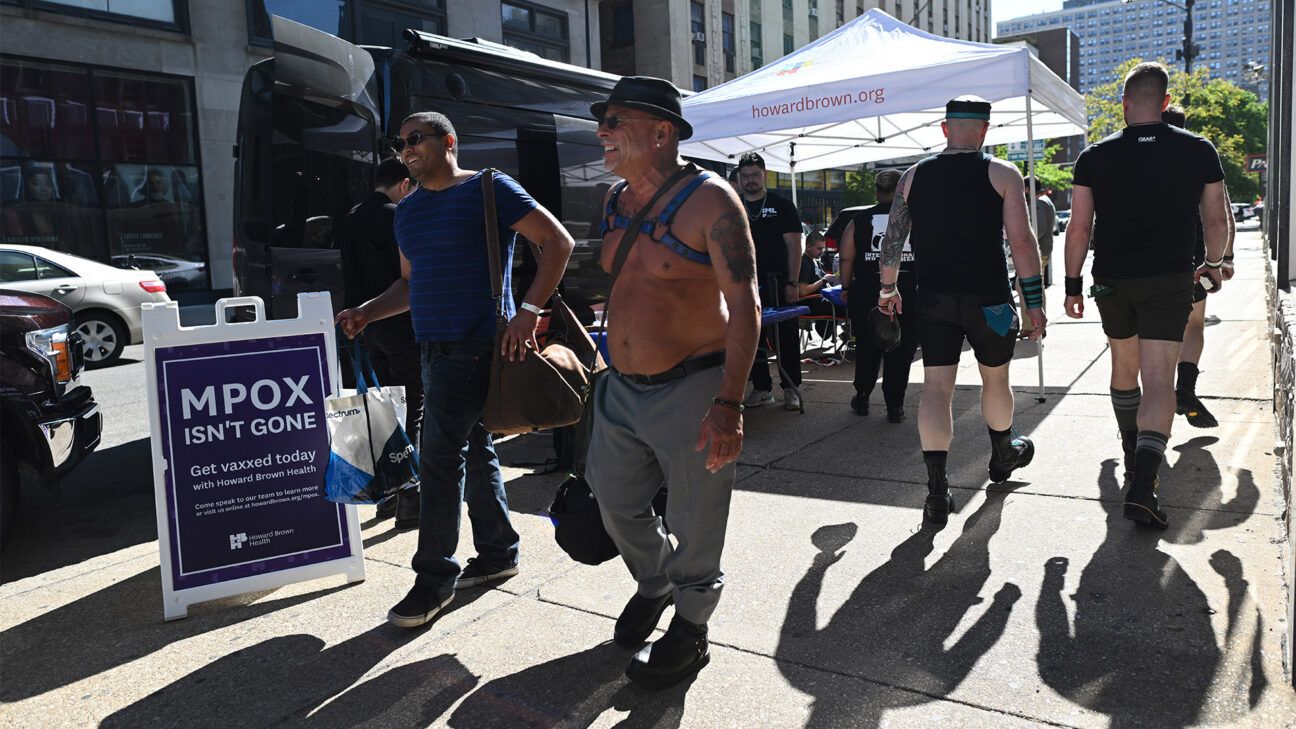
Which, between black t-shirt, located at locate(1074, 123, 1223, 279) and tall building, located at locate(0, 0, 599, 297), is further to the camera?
tall building, located at locate(0, 0, 599, 297)

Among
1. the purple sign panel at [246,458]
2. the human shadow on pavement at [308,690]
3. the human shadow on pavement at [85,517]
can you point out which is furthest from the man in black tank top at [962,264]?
the human shadow on pavement at [85,517]

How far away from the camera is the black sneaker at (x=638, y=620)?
3.18 metres

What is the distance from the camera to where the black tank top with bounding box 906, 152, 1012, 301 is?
14.5 feet

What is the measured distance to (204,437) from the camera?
3791 mm

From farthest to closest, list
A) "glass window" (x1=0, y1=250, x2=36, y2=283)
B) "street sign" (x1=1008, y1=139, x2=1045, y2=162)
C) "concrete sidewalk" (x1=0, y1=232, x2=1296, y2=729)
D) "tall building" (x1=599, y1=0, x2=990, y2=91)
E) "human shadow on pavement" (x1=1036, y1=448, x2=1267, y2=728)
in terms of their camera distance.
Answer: "tall building" (x1=599, y1=0, x2=990, y2=91) < "street sign" (x1=1008, y1=139, x2=1045, y2=162) < "glass window" (x1=0, y1=250, x2=36, y2=283) < "concrete sidewalk" (x1=0, y1=232, x2=1296, y2=729) < "human shadow on pavement" (x1=1036, y1=448, x2=1267, y2=728)

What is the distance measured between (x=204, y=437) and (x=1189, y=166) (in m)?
4.35

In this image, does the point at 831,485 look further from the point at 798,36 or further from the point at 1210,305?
the point at 798,36

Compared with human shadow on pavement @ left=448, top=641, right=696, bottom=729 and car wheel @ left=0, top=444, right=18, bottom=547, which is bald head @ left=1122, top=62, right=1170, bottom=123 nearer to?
human shadow on pavement @ left=448, top=641, right=696, bottom=729

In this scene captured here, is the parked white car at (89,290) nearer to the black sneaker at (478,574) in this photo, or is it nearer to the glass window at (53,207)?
the glass window at (53,207)

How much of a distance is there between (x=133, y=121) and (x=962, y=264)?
59.7 ft

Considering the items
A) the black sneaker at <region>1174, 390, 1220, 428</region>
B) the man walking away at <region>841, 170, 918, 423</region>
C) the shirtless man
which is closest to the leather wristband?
the shirtless man

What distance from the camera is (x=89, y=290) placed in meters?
11.9

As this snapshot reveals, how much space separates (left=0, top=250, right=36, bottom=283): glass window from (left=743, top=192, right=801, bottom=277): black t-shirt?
29.9ft

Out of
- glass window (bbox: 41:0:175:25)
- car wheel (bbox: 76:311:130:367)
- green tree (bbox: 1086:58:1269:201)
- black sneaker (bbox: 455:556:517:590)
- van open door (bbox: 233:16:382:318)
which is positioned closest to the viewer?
black sneaker (bbox: 455:556:517:590)
